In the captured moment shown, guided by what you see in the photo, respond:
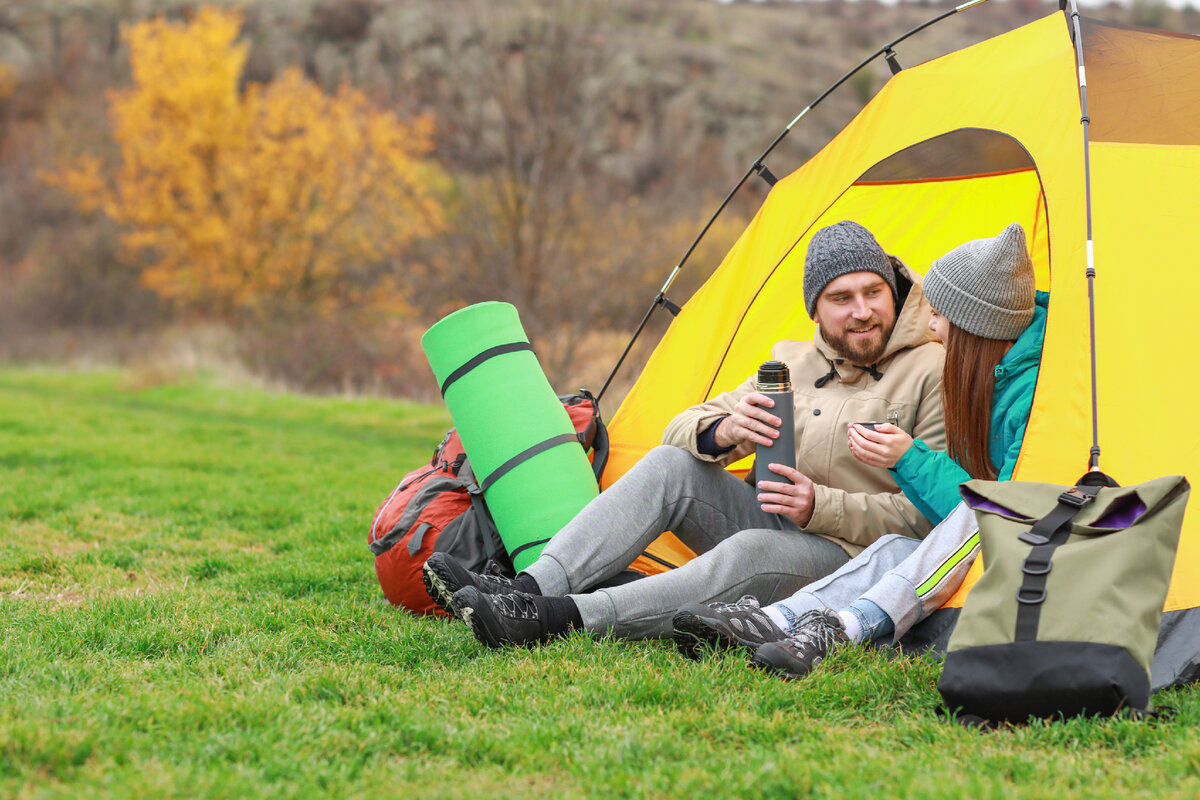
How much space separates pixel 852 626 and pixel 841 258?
4.05 ft

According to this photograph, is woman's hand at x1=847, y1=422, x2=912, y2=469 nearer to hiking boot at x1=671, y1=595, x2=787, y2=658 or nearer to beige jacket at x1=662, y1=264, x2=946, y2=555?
beige jacket at x1=662, y1=264, x2=946, y2=555

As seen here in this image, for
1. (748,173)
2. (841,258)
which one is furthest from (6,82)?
(841,258)

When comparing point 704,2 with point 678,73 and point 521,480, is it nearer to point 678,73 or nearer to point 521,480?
point 678,73

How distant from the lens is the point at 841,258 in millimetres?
3367

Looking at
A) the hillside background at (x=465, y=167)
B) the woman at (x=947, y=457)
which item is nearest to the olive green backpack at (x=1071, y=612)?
the woman at (x=947, y=457)

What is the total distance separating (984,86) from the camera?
349 centimetres

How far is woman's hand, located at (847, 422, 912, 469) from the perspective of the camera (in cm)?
295

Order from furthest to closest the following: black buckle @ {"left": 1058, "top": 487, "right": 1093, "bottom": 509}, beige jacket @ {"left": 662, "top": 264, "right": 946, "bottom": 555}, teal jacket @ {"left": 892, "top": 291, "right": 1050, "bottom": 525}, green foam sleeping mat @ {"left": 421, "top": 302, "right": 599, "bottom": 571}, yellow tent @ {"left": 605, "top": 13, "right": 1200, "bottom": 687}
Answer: green foam sleeping mat @ {"left": 421, "top": 302, "right": 599, "bottom": 571}
beige jacket @ {"left": 662, "top": 264, "right": 946, "bottom": 555}
teal jacket @ {"left": 892, "top": 291, "right": 1050, "bottom": 525}
yellow tent @ {"left": 605, "top": 13, "right": 1200, "bottom": 687}
black buckle @ {"left": 1058, "top": 487, "right": 1093, "bottom": 509}

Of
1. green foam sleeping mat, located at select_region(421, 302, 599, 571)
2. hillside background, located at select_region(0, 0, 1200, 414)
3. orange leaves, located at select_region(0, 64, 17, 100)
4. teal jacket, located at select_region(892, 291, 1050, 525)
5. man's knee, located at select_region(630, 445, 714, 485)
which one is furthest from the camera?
orange leaves, located at select_region(0, 64, 17, 100)

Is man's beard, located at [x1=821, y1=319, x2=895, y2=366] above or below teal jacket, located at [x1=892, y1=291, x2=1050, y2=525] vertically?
above

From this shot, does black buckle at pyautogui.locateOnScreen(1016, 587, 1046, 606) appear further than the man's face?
No

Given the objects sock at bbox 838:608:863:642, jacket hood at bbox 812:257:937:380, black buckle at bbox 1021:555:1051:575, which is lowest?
sock at bbox 838:608:863:642

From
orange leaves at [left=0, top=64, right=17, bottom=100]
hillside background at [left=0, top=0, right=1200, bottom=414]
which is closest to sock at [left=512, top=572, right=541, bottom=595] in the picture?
hillside background at [left=0, top=0, right=1200, bottom=414]

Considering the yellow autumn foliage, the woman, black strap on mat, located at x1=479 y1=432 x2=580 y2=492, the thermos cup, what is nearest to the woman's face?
the woman
